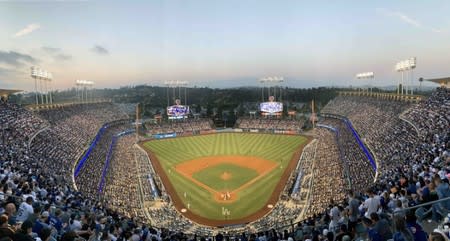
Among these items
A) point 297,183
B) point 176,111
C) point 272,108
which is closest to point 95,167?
point 297,183

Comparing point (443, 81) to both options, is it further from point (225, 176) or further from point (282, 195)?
point (225, 176)

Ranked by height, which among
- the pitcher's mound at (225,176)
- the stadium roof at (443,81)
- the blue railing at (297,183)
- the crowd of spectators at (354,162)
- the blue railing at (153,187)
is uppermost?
the stadium roof at (443,81)

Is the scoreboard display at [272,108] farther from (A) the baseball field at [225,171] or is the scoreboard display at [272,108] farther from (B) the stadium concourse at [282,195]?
(B) the stadium concourse at [282,195]

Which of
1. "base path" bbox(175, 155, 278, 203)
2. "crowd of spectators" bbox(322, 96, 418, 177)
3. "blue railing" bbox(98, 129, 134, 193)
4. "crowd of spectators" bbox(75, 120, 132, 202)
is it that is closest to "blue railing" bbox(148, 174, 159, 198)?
"base path" bbox(175, 155, 278, 203)

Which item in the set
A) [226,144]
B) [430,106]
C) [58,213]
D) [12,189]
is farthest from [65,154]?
[430,106]

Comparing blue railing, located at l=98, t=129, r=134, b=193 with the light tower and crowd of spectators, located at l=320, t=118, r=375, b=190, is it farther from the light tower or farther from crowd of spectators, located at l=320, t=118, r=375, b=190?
the light tower

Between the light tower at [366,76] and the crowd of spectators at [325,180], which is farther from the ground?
the light tower at [366,76]

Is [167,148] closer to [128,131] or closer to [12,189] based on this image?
[128,131]

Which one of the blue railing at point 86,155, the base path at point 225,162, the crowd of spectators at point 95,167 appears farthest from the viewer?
the base path at point 225,162

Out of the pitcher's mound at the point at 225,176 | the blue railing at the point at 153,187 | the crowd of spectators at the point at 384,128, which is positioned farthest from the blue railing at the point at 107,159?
the crowd of spectators at the point at 384,128
